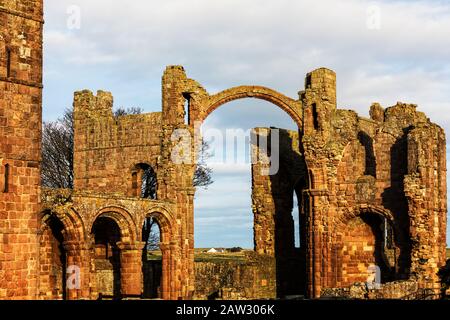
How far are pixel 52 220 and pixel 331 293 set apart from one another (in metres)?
9.82

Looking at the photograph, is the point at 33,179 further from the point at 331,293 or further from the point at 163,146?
the point at 163,146

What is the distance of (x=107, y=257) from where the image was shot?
1271 inches

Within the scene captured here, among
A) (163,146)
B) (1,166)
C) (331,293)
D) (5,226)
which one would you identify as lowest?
(331,293)

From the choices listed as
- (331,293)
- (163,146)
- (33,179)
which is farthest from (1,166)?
(163,146)

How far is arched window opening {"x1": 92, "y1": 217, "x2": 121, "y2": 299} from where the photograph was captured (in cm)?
3180

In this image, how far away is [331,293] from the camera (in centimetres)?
2370

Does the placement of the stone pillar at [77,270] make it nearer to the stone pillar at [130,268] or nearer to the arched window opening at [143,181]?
the stone pillar at [130,268]

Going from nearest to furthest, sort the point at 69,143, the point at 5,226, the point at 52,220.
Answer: the point at 5,226, the point at 52,220, the point at 69,143

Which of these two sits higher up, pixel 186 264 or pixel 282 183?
pixel 282 183

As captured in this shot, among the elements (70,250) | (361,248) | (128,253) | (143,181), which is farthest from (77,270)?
(143,181)

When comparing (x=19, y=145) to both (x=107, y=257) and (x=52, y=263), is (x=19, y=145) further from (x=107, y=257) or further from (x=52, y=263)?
(x=107, y=257)

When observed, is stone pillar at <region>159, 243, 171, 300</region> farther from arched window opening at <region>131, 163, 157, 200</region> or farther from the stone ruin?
arched window opening at <region>131, 163, 157, 200</region>

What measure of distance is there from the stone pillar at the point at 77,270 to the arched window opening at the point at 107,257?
5.08m

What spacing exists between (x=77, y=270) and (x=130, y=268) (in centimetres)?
295
